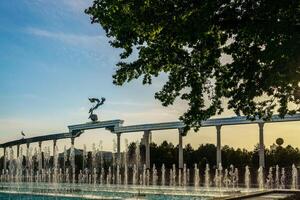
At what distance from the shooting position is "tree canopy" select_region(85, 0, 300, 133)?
495 inches

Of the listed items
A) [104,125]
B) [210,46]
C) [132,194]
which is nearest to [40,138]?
[104,125]

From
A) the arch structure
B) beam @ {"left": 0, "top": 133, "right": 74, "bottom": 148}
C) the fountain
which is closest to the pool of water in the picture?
the fountain

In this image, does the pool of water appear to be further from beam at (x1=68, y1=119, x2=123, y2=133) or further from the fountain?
beam at (x1=68, y1=119, x2=123, y2=133)

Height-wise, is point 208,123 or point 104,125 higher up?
point 104,125

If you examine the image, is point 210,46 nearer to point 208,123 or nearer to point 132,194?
point 132,194

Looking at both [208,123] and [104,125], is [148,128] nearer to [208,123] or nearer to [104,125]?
[104,125]

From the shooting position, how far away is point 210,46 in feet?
49.6

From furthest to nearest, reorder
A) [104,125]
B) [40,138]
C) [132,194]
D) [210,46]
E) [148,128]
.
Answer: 1. [40,138]
2. [104,125]
3. [148,128]
4. [132,194]
5. [210,46]

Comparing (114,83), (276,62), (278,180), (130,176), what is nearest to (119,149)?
(130,176)

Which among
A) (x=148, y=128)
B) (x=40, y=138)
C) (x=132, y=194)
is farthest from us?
(x=40, y=138)

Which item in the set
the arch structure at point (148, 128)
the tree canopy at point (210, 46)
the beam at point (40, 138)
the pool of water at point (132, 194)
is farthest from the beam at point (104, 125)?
the tree canopy at point (210, 46)

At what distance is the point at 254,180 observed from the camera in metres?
48.9

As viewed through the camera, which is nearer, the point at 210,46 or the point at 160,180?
the point at 210,46

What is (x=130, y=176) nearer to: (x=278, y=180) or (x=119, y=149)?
(x=119, y=149)
